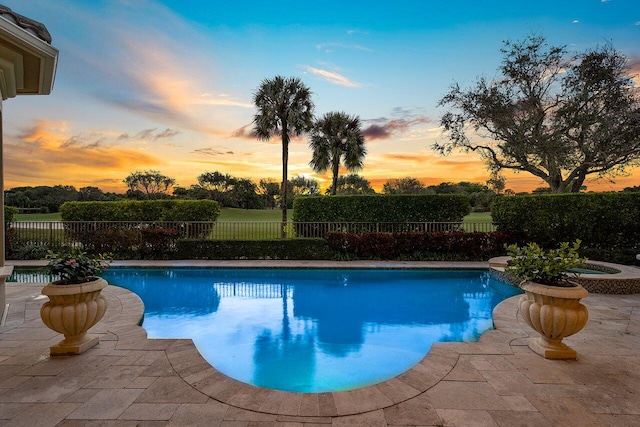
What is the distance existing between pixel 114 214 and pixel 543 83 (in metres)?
20.1

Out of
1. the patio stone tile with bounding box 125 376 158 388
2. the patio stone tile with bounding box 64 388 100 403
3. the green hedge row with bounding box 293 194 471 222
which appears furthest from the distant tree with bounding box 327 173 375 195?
the patio stone tile with bounding box 64 388 100 403

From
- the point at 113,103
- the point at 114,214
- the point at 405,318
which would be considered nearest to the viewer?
the point at 405,318

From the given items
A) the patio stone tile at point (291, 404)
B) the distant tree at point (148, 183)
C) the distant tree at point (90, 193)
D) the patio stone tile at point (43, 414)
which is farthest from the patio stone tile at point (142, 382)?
the distant tree at point (148, 183)

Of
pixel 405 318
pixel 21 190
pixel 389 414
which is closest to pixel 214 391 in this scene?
pixel 389 414

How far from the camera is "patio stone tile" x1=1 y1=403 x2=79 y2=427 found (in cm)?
223

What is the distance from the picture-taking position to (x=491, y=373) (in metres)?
3.03

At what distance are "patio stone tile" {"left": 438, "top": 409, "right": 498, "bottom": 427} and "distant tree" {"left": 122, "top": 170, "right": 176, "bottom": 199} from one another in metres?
37.3

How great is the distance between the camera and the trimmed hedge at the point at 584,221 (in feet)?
31.1

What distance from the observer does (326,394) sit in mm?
2736

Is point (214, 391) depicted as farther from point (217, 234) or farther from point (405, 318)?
point (217, 234)

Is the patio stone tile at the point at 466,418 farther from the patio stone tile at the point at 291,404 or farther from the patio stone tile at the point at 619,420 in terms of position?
the patio stone tile at the point at 291,404

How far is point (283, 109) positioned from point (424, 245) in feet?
28.2

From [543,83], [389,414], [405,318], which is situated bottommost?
[405,318]

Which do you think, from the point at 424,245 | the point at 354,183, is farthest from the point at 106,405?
the point at 354,183
